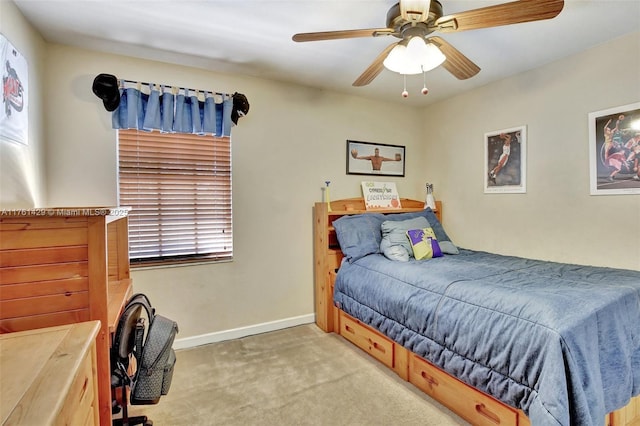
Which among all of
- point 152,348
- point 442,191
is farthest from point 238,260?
point 442,191

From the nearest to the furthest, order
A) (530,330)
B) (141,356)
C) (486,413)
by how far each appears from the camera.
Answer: (530,330) < (141,356) < (486,413)

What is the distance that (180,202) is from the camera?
8.57ft

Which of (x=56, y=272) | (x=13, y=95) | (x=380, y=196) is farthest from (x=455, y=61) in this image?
(x=13, y=95)

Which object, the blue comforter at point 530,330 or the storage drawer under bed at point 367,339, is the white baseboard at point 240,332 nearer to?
the storage drawer under bed at point 367,339

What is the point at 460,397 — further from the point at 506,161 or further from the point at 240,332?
the point at 506,161

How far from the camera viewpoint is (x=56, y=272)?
1212 millimetres

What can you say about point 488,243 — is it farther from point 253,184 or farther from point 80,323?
point 80,323

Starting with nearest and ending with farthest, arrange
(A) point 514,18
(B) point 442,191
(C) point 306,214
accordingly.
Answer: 1. (A) point 514,18
2. (C) point 306,214
3. (B) point 442,191

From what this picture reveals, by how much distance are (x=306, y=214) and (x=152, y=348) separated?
1.87 m

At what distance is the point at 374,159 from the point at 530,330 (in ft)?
7.99

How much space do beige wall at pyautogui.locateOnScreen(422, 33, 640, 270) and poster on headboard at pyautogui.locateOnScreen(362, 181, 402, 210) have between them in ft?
2.07

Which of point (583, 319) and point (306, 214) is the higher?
point (306, 214)

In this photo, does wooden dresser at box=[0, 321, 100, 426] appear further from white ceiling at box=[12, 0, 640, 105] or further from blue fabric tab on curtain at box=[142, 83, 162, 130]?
white ceiling at box=[12, 0, 640, 105]

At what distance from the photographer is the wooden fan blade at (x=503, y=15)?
4.39ft
